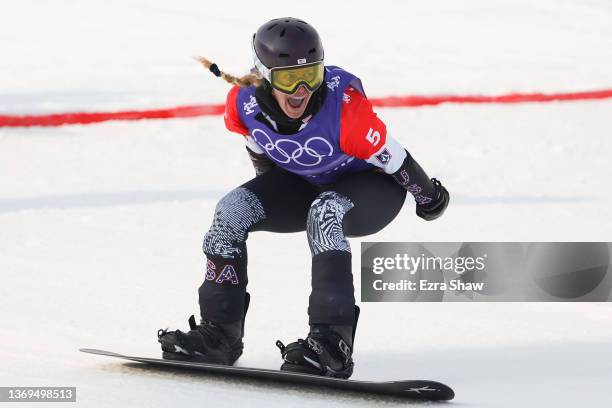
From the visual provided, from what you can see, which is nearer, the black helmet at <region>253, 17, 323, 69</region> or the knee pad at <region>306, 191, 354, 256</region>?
the knee pad at <region>306, 191, 354, 256</region>

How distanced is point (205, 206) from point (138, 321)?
2.59m

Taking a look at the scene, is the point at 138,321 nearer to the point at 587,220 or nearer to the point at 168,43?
the point at 587,220

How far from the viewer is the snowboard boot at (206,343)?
4.06 metres

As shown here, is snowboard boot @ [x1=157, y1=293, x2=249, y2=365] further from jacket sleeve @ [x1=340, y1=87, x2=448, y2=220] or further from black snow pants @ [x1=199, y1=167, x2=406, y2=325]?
jacket sleeve @ [x1=340, y1=87, x2=448, y2=220]

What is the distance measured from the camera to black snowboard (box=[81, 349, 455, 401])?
3.51m

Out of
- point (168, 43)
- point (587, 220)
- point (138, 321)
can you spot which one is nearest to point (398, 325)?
point (138, 321)

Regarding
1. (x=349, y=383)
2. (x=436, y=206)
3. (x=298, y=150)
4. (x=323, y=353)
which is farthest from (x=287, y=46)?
(x=349, y=383)

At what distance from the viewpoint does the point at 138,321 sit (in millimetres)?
4949

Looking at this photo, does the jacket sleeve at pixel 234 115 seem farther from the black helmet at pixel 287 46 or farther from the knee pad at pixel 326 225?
the knee pad at pixel 326 225

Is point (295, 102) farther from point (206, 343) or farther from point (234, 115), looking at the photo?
point (206, 343)

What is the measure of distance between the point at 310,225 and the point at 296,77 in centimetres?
52

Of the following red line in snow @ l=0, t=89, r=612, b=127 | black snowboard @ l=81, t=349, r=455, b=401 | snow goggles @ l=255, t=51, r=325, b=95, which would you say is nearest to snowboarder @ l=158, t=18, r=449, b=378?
snow goggles @ l=255, t=51, r=325, b=95

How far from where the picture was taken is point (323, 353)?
12.6 ft

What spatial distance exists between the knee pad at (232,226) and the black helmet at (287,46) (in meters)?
0.52
